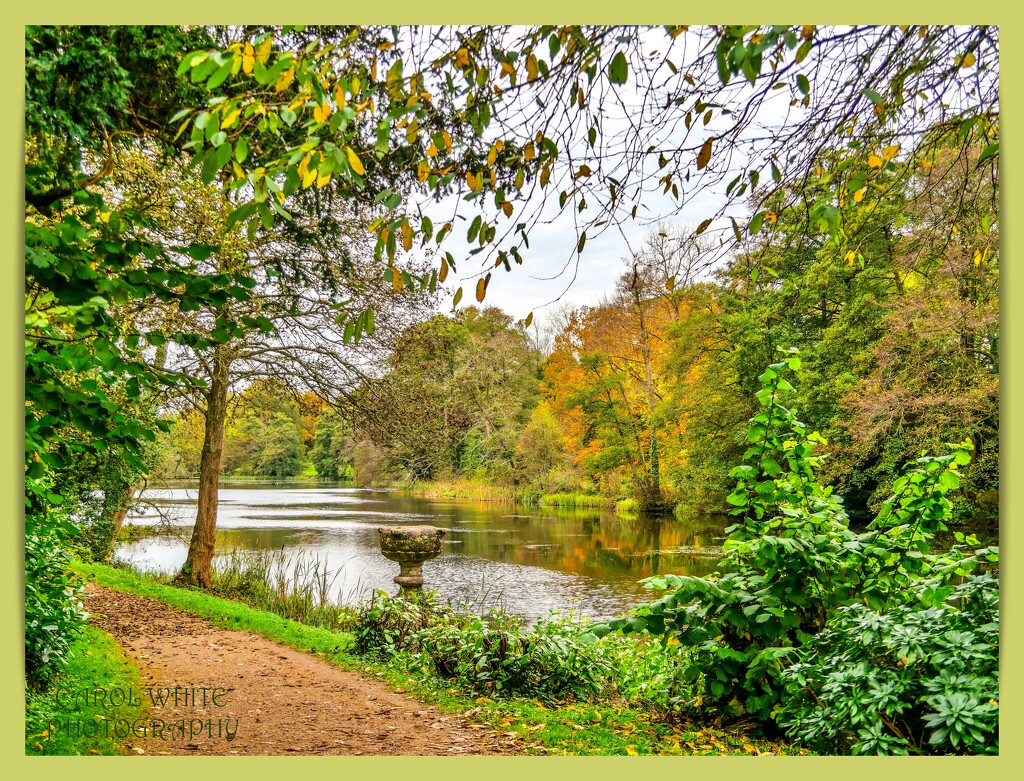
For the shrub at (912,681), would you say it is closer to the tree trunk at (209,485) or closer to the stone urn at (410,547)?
the stone urn at (410,547)

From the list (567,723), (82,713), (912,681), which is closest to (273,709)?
(82,713)

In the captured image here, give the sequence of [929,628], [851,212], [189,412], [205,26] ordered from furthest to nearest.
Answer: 1. [189,412]
2. [851,212]
3. [205,26]
4. [929,628]

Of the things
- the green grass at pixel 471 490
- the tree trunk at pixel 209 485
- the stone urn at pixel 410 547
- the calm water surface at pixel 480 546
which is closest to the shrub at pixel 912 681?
the stone urn at pixel 410 547

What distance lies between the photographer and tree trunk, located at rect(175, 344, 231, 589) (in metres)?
5.61

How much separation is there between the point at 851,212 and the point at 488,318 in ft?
7.00

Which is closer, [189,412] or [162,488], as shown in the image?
[189,412]

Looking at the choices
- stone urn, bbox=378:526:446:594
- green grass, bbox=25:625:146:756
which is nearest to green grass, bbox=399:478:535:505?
stone urn, bbox=378:526:446:594

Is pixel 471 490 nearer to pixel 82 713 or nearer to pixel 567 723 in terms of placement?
pixel 567 723

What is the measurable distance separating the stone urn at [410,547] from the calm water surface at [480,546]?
993mm

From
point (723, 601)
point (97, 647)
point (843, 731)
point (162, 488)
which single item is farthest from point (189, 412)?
point (843, 731)

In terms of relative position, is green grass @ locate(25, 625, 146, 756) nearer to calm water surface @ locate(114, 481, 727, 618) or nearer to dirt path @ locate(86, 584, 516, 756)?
dirt path @ locate(86, 584, 516, 756)

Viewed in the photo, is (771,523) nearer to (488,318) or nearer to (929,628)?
(929,628)

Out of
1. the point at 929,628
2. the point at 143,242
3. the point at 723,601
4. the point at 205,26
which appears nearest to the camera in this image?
the point at 143,242

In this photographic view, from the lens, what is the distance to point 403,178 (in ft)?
10.1
